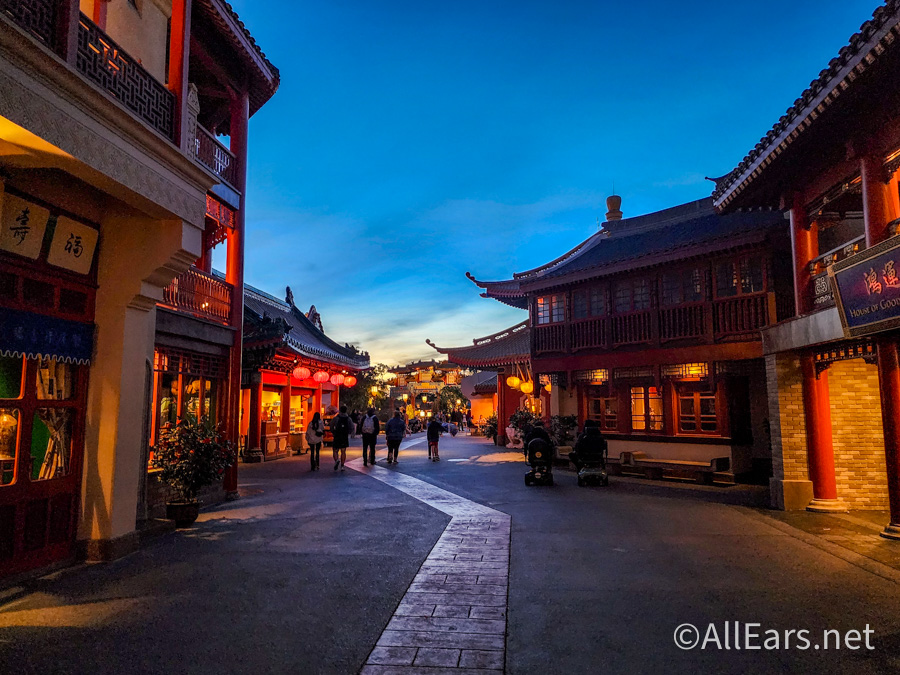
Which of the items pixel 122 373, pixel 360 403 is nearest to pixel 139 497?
pixel 122 373

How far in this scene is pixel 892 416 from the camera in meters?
7.16

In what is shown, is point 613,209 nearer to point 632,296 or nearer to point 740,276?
point 632,296

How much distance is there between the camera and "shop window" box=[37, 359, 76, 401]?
5773 mm

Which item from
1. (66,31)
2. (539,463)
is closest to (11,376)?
(66,31)

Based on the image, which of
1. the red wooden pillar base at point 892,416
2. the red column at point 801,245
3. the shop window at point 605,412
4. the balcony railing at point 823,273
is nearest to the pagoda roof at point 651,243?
the red column at point 801,245

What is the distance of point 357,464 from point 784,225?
1317cm

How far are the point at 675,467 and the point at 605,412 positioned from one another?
11.0ft

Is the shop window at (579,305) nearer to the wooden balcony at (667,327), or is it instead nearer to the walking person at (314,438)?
the wooden balcony at (667,327)

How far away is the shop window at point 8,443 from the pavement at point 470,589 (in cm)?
110

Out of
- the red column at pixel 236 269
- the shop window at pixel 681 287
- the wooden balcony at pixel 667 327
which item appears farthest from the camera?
the shop window at pixel 681 287

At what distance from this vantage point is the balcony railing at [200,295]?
29.2ft

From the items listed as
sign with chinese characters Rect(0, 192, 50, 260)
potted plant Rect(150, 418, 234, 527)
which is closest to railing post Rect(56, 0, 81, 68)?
sign with chinese characters Rect(0, 192, 50, 260)

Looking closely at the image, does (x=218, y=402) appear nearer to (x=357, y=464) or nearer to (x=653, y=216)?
(x=357, y=464)

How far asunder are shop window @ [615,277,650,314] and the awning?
42.3 feet
